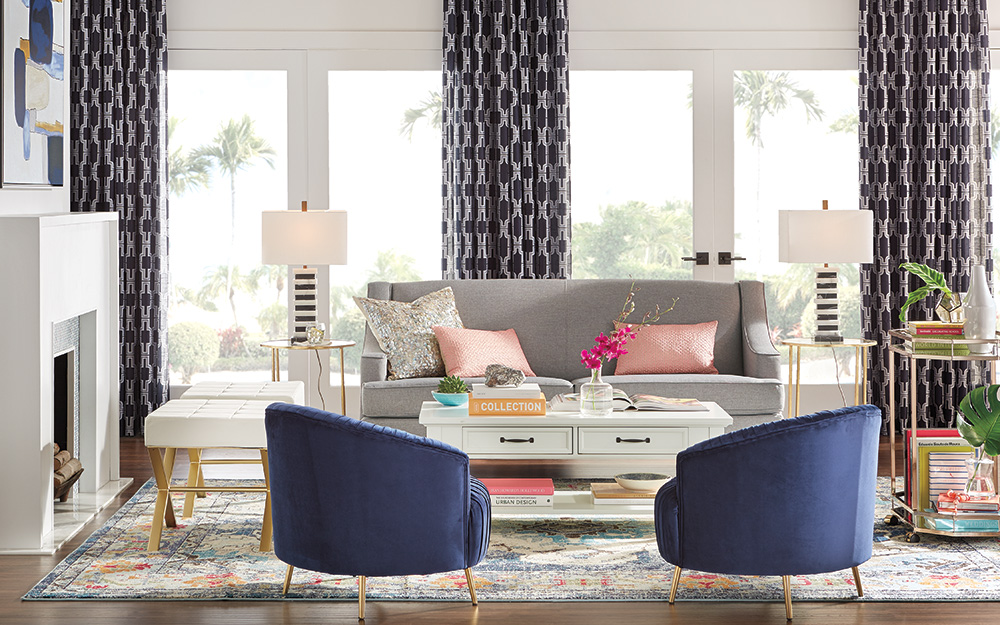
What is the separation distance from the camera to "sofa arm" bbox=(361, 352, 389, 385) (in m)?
5.36

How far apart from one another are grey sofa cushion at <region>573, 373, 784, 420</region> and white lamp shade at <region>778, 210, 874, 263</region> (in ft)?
2.97

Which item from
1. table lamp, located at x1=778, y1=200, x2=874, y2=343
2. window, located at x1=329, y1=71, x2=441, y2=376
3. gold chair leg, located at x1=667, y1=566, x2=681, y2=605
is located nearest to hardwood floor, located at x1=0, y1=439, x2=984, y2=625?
gold chair leg, located at x1=667, y1=566, x2=681, y2=605

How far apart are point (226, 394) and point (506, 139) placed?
108 inches

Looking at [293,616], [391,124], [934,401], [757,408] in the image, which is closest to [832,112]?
[934,401]

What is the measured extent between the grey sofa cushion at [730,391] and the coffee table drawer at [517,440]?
1006mm

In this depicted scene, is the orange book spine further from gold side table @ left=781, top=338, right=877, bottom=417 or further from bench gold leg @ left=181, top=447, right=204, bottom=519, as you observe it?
gold side table @ left=781, top=338, right=877, bottom=417

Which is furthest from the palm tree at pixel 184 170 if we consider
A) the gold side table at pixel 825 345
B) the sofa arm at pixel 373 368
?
the gold side table at pixel 825 345

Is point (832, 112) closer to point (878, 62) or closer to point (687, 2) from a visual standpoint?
point (878, 62)

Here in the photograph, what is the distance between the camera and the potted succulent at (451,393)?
451 cm

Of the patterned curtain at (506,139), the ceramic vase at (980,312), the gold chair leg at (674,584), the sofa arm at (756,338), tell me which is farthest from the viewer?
the patterned curtain at (506,139)

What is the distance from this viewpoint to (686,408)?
14.1ft

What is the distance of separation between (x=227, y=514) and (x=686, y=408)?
202cm

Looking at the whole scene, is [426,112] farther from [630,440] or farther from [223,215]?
[630,440]

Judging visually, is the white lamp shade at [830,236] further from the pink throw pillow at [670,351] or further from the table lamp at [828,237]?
the pink throw pillow at [670,351]
